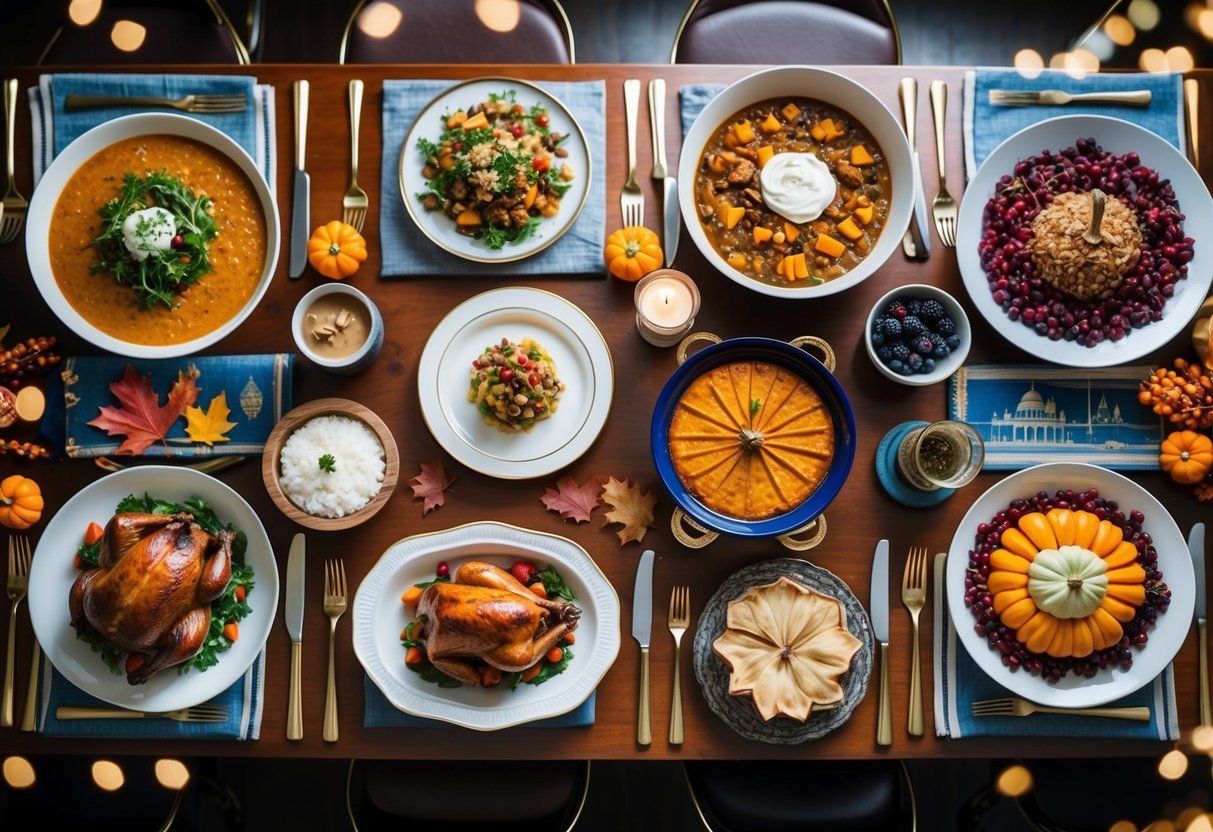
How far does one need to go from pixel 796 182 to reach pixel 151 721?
82.1 inches

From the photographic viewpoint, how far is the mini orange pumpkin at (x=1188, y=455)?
2.18 metres

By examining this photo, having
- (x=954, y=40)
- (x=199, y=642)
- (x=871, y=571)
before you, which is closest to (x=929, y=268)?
(x=871, y=571)

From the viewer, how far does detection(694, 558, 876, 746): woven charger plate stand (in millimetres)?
2109

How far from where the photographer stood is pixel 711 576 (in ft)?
7.30

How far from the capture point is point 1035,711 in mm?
2164

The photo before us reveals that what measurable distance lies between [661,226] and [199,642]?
5.03ft

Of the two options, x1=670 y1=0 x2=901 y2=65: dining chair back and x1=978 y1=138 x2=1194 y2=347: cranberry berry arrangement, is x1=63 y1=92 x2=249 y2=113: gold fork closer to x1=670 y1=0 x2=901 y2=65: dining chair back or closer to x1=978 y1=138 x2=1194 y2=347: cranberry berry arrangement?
x1=670 y1=0 x2=901 y2=65: dining chair back

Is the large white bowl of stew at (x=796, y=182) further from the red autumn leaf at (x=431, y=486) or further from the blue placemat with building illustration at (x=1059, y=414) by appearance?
the red autumn leaf at (x=431, y=486)

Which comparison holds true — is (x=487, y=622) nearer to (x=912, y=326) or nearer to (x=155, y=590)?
(x=155, y=590)

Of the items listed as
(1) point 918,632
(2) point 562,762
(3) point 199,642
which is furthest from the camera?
(2) point 562,762

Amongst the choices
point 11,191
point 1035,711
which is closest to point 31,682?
point 11,191

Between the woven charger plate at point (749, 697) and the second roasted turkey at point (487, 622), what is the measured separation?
349 mm

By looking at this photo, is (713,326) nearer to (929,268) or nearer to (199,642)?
(929,268)

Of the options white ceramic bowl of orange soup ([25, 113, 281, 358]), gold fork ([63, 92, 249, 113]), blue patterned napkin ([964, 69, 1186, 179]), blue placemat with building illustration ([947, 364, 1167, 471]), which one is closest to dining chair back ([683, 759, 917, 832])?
blue placemat with building illustration ([947, 364, 1167, 471])
